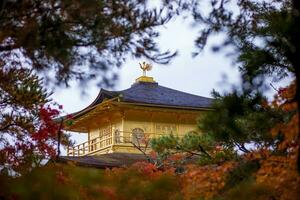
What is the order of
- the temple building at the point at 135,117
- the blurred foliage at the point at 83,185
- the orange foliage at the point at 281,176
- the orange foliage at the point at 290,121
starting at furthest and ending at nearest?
the temple building at the point at 135,117, the blurred foliage at the point at 83,185, the orange foliage at the point at 281,176, the orange foliage at the point at 290,121

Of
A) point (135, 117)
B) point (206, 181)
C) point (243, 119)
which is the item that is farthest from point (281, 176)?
point (135, 117)

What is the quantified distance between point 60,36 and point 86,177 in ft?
14.2

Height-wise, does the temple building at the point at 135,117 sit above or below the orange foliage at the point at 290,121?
above

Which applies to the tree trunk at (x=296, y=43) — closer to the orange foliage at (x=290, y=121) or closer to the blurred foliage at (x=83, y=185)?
the orange foliage at (x=290, y=121)

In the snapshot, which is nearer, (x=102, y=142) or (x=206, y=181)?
(x=206, y=181)

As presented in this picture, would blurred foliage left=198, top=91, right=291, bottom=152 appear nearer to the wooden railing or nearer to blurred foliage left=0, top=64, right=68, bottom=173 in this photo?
blurred foliage left=0, top=64, right=68, bottom=173

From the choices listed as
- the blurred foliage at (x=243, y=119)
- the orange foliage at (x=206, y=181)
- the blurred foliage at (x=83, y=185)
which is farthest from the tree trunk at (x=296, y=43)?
the blurred foliage at (x=83, y=185)

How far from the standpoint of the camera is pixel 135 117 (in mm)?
19438

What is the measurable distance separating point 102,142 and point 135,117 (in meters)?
1.51

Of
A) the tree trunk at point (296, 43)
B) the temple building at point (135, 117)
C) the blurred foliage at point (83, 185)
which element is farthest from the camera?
the temple building at point (135, 117)

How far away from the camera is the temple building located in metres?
18.8

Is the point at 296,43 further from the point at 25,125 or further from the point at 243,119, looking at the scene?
the point at 25,125

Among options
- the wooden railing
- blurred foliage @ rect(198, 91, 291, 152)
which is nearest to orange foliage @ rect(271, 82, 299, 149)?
blurred foliage @ rect(198, 91, 291, 152)

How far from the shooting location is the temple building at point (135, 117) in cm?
1878
